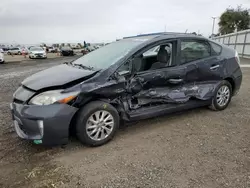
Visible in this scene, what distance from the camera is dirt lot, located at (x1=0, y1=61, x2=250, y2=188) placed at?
2.64 metres

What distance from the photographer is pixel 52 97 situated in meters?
3.13

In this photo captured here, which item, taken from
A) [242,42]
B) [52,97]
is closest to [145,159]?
[52,97]

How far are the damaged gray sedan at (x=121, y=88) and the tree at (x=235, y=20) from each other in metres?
41.8

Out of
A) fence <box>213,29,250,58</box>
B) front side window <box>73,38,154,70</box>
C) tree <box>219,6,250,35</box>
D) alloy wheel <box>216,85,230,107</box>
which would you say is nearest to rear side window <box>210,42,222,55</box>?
alloy wheel <box>216,85,230,107</box>

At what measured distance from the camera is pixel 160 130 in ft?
13.1

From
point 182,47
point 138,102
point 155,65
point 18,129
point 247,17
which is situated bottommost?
point 18,129

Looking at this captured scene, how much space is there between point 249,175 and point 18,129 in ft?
10.0

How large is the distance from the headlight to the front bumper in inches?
2.6

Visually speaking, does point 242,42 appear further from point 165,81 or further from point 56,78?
point 56,78

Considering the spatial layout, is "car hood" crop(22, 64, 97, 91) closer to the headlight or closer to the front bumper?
the headlight

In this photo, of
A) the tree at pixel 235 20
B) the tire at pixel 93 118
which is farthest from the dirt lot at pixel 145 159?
the tree at pixel 235 20

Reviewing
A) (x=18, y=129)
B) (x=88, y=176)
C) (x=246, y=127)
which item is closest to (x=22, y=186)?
(x=88, y=176)

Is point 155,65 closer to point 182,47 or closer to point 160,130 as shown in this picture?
point 182,47

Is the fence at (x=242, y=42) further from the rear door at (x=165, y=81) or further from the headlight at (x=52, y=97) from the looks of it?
the headlight at (x=52, y=97)
